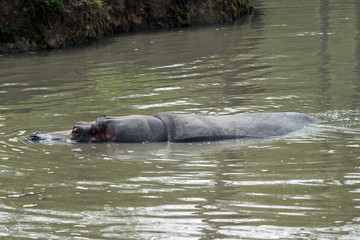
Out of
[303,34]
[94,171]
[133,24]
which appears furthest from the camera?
[133,24]

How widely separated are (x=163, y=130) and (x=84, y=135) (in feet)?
3.72

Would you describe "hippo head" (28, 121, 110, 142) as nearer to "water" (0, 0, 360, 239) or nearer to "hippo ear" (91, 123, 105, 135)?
"hippo ear" (91, 123, 105, 135)

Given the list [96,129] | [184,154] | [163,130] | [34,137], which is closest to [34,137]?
[34,137]

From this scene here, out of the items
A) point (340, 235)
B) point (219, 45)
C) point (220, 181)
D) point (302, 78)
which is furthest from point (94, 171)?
point (219, 45)

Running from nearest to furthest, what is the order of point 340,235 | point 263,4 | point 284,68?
point 340,235
point 284,68
point 263,4

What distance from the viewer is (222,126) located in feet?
30.6

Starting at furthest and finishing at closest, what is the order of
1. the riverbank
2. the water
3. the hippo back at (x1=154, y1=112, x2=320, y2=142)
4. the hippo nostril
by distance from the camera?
the riverbank → the hippo nostril → the hippo back at (x1=154, y1=112, x2=320, y2=142) → the water

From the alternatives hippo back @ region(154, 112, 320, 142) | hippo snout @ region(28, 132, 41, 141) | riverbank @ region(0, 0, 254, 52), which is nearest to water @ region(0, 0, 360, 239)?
hippo snout @ region(28, 132, 41, 141)

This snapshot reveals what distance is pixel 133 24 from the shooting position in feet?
73.3

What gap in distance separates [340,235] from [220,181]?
192cm

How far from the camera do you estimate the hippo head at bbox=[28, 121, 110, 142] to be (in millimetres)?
9320

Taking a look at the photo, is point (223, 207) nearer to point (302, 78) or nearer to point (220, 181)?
point (220, 181)

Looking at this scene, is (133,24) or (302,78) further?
(133,24)

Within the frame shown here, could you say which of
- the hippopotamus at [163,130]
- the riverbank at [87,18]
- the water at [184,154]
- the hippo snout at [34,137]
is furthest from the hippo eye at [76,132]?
the riverbank at [87,18]
